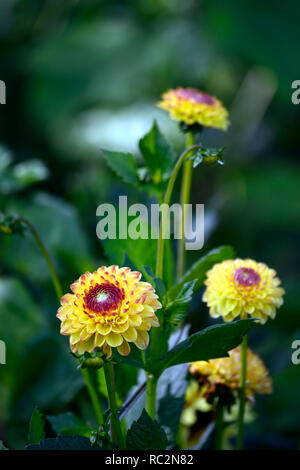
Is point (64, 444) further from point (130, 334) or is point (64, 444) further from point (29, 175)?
point (29, 175)

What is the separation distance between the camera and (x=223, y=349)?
35 centimetres

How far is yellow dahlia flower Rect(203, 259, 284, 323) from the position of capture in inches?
14.8

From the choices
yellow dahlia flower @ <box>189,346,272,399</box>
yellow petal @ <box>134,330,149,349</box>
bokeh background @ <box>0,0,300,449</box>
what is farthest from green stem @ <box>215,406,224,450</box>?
bokeh background @ <box>0,0,300,449</box>

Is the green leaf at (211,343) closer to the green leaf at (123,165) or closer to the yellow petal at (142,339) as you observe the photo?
the yellow petal at (142,339)

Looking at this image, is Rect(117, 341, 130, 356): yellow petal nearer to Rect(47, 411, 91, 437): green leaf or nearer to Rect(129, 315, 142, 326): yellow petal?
Rect(129, 315, 142, 326): yellow petal

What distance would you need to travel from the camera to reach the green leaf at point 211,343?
0.34 m

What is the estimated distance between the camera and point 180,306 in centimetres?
37

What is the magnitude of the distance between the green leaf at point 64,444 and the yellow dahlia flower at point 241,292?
12 cm

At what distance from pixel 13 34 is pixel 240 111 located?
73 centimetres

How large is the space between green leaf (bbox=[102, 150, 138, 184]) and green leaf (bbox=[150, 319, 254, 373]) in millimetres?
165

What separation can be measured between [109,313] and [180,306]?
64 millimetres

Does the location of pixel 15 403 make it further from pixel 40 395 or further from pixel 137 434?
pixel 137 434
